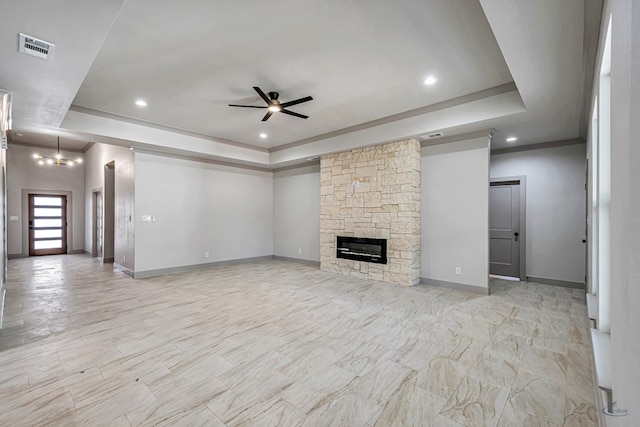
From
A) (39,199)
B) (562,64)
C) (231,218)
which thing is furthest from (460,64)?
(39,199)

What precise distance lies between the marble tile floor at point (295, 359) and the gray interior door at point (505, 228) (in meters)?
1.22

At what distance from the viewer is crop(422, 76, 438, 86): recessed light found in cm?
387

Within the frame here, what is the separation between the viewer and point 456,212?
209 inches

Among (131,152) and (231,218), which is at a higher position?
(131,152)

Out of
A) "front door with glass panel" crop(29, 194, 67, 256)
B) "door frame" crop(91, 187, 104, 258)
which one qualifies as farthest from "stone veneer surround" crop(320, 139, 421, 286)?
"front door with glass panel" crop(29, 194, 67, 256)

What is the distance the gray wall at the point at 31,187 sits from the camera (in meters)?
8.99

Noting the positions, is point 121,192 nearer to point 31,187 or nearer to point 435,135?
point 31,187

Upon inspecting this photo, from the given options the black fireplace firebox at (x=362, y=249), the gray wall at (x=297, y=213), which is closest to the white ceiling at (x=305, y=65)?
the black fireplace firebox at (x=362, y=249)

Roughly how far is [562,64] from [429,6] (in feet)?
5.27

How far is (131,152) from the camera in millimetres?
6320

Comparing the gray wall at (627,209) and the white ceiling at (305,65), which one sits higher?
the white ceiling at (305,65)

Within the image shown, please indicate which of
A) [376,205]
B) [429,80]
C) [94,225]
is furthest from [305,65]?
[94,225]

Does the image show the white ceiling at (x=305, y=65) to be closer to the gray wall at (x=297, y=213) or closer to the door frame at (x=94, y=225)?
the gray wall at (x=297, y=213)

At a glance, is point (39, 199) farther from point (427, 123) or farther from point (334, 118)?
point (427, 123)
